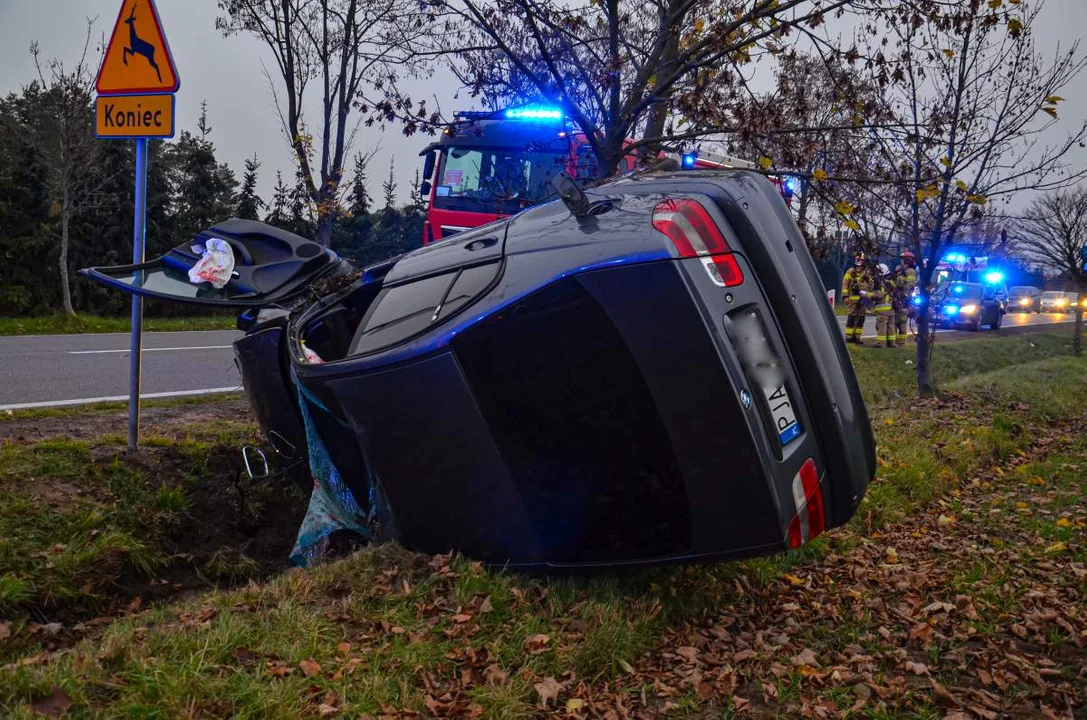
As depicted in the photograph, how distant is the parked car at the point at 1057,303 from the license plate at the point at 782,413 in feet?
154

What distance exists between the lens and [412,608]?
2.98 meters

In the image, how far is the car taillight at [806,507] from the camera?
276cm

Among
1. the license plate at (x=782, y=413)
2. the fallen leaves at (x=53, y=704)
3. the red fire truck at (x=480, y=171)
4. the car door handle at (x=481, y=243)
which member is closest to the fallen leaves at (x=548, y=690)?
the license plate at (x=782, y=413)

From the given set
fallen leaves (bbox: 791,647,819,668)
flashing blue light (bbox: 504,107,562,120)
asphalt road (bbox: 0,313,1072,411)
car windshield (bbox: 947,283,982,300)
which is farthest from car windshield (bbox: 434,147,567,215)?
car windshield (bbox: 947,283,982,300)

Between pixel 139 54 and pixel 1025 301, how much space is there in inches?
1817

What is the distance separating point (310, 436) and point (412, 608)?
1024 mm

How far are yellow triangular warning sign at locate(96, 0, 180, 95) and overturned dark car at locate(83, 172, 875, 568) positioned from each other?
9.11 ft

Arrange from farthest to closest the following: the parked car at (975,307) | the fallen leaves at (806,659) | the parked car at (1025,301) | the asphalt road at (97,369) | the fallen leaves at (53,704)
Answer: the parked car at (1025,301) → the parked car at (975,307) → the asphalt road at (97,369) → the fallen leaves at (806,659) → the fallen leaves at (53,704)

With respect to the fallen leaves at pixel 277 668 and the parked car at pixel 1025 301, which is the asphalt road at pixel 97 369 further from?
the parked car at pixel 1025 301

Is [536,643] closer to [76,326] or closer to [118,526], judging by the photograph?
[118,526]

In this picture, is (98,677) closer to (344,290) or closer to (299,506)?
(344,290)

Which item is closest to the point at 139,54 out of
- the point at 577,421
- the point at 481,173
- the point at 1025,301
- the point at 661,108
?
the point at 661,108

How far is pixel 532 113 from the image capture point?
22.6 feet

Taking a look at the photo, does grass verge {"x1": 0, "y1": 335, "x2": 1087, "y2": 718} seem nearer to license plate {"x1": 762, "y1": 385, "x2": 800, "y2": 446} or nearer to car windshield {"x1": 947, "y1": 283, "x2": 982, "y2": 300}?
license plate {"x1": 762, "y1": 385, "x2": 800, "y2": 446}
